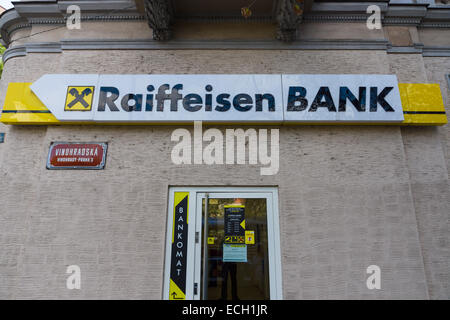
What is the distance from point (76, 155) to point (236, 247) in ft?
10.6

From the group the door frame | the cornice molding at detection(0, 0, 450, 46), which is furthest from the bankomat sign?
the cornice molding at detection(0, 0, 450, 46)

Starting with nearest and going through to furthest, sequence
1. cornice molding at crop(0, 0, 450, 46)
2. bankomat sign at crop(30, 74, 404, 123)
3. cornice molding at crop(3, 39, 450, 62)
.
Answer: bankomat sign at crop(30, 74, 404, 123), cornice molding at crop(3, 39, 450, 62), cornice molding at crop(0, 0, 450, 46)

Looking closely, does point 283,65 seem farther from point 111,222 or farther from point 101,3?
point 111,222

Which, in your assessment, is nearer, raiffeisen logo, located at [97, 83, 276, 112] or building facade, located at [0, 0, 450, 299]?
building facade, located at [0, 0, 450, 299]

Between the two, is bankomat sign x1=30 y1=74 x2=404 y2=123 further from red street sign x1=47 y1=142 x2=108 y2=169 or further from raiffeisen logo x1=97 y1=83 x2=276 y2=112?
red street sign x1=47 y1=142 x2=108 y2=169

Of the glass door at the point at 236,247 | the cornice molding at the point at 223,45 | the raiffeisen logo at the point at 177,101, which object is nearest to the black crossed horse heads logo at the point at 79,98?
the raiffeisen logo at the point at 177,101

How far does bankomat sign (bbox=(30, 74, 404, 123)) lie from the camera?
4.55m

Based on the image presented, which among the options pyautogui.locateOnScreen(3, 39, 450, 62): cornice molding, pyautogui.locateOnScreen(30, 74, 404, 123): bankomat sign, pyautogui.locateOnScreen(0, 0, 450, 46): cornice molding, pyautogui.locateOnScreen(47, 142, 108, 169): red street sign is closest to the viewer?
pyautogui.locateOnScreen(47, 142, 108, 169): red street sign

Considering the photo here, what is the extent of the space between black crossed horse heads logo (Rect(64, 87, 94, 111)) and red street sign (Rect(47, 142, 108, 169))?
26.2 inches

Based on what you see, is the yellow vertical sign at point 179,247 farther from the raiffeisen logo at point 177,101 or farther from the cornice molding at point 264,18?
the cornice molding at point 264,18

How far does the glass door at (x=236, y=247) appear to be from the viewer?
411cm

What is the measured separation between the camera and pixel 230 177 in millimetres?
4434

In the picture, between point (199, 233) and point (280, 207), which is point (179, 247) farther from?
point (280, 207)

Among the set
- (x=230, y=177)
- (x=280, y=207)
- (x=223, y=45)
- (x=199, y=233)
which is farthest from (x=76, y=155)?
(x=280, y=207)
